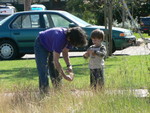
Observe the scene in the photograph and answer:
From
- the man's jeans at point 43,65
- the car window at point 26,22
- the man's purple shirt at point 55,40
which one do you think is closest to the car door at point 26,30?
the car window at point 26,22

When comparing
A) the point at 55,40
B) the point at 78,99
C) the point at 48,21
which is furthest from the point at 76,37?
the point at 48,21

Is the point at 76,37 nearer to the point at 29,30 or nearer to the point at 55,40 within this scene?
the point at 55,40

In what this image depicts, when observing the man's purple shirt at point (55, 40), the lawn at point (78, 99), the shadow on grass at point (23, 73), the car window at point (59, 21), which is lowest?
the shadow on grass at point (23, 73)

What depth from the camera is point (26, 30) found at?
15.3 meters

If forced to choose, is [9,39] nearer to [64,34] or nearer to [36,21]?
[36,21]

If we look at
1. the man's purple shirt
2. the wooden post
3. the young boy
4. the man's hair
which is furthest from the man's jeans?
the wooden post

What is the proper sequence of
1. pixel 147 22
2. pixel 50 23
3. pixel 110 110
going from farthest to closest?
pixel 147 22 → pixel 50 23 → pixel 110 110

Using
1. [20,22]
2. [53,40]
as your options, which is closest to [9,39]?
[20,22]

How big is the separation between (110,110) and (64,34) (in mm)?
1451

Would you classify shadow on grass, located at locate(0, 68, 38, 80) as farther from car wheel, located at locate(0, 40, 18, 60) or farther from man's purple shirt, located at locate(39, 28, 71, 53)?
car wheel, located at locate(0, 40, 18, 60)

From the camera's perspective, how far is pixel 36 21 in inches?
607

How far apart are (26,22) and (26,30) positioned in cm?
36

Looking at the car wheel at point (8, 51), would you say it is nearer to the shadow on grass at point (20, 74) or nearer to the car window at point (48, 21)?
the car window at point (48, 21)

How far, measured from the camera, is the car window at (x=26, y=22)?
15.4m
